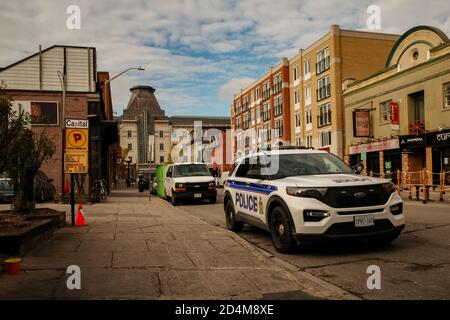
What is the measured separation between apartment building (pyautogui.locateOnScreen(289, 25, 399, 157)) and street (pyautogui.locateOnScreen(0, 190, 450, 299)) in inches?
1397

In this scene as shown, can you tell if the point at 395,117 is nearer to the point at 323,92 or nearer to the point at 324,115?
the point at 324,115

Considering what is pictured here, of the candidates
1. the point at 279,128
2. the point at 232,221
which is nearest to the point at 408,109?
the point at 232,221

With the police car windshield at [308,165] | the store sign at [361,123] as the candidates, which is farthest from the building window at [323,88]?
the police car windshield at [308,165]

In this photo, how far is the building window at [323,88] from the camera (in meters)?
45.4

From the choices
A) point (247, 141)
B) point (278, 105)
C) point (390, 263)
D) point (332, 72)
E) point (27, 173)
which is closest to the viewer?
point (390, 263)

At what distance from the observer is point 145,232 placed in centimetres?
996

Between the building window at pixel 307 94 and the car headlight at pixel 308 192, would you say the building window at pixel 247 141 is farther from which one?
the car headlight at pixel 308 192

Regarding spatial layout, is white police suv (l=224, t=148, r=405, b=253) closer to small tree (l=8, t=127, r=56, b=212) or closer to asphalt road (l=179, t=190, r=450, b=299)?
asphalt road (l=179, t=190, r=450, b=299)

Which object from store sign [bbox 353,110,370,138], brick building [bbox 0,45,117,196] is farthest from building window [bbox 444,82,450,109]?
brick building [bbox 0,45,117,196]

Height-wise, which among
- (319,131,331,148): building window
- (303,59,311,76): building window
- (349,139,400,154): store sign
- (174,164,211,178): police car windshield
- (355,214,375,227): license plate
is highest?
(303,59,311,76): building window

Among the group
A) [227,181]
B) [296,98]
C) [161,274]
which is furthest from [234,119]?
[161,274]

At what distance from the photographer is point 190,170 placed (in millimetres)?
21859

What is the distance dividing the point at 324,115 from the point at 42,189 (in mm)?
31615

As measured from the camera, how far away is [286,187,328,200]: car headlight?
6918 mm
